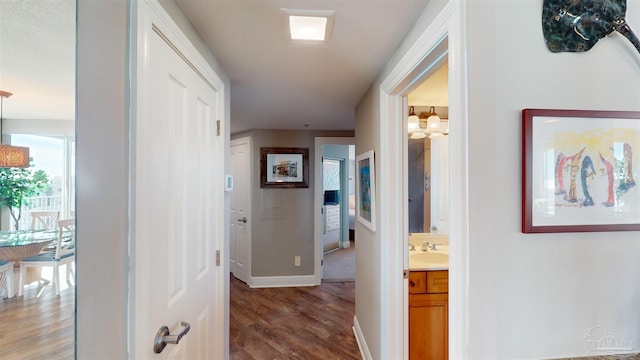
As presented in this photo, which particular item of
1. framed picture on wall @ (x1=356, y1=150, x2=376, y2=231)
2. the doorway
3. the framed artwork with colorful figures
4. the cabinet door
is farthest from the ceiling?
the cabinet door

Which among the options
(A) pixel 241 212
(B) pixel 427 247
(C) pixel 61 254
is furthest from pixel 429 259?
(A) pixel 241 212

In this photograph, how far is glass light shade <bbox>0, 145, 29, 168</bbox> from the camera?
0.57 meters

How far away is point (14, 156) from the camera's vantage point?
595 mm

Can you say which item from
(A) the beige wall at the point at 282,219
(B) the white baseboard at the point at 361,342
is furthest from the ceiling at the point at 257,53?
(B) the white baseboard at the point at 361,342

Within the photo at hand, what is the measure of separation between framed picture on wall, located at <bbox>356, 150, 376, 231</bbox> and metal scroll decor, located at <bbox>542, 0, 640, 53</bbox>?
1189mm

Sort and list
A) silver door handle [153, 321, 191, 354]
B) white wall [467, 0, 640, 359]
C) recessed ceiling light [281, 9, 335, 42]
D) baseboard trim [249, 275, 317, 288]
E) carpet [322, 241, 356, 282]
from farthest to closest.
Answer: carpet [322, 241, 356, 282] < baseboard trim [249, 275, 317, 288] < recessed ceiling light [281, 9, 335, 42] < silver door handle [153, 321, 191, 354] < white wall [467, 0, 640, 359]

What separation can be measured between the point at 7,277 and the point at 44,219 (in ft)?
0.45

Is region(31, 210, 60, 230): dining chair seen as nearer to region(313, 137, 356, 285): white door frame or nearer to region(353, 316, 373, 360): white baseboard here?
region(353, 316, 373, 360): white baseboard

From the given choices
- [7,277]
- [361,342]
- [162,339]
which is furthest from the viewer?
[361,342]

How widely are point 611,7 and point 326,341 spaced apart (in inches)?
111

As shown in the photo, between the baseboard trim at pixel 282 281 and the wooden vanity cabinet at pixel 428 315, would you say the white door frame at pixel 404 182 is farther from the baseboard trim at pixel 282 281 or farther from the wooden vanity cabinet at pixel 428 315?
the baseboard trim at pixel 282 281

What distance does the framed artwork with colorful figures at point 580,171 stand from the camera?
32.7 inches

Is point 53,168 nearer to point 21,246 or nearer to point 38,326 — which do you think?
point 21,246

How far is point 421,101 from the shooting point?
94.7 inches
